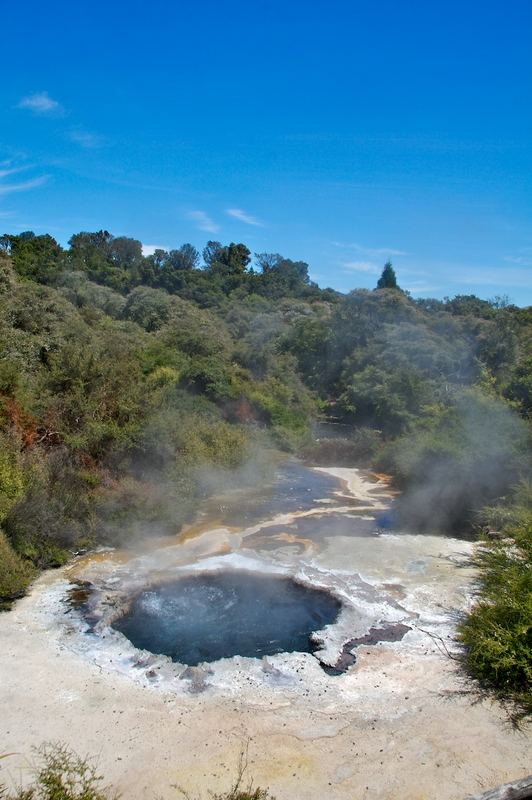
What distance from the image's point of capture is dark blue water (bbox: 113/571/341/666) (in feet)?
35.8

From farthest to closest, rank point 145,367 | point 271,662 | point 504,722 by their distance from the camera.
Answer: point 145,367
point 271,662
point 504,722

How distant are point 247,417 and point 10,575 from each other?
2024 centimetres

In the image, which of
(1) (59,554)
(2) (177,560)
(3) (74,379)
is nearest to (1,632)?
(1) (59,554)

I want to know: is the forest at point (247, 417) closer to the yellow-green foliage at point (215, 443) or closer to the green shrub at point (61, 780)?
the yellow-green foliage at point (215, 443)

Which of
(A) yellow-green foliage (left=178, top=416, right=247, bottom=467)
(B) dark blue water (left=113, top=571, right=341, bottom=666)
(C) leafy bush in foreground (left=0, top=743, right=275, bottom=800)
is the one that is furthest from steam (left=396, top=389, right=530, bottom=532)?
(C) leafy bush in foreground (left=0, top=743, right=275, bottom=800)

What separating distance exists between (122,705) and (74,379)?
36.4 feet

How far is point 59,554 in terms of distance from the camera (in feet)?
47.2

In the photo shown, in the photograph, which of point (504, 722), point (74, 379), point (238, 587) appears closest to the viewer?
point (504, 722)

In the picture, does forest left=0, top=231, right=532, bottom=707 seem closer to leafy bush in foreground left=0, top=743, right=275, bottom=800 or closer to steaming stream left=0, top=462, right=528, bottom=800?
steaming stream left=0, top=462, right=528, bottom=800

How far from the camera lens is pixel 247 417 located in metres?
31.6

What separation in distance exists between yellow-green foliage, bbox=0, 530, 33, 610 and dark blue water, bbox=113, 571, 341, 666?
243 cm

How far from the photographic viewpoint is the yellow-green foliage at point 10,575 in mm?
11984

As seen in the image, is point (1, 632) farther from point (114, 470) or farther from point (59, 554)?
point (114, 470)

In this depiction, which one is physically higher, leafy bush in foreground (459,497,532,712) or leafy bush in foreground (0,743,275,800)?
leafy bush in foreground (459,497,532,712)
